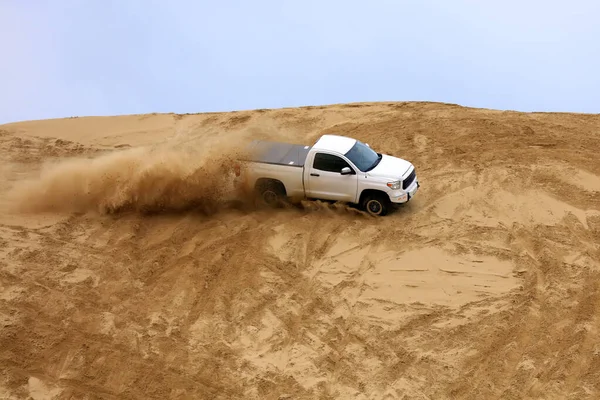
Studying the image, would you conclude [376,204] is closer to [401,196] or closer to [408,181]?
[401,196]

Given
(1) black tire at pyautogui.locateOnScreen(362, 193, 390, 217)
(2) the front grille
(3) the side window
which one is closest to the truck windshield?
(3) the side window

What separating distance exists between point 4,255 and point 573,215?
1365 centimetres

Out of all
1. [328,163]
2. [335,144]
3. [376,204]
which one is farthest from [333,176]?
[376,204]

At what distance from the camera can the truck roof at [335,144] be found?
1671 cm

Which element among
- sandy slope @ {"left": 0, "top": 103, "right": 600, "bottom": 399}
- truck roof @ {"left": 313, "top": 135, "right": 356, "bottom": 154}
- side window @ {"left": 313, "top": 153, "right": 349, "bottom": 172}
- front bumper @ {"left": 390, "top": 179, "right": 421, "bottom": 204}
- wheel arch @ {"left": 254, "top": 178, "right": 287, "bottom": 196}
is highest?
truck roof @ {"left": 313, "top": 135, "right": 356, "bottom": 154}

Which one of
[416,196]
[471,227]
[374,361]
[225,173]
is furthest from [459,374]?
[225,173]

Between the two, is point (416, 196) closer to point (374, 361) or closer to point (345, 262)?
point (345, 262)

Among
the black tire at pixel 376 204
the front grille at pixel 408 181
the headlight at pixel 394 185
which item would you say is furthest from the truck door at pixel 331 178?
the front grille at pixel 408 181

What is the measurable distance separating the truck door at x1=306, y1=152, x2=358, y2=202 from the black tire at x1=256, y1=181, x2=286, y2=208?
793mm

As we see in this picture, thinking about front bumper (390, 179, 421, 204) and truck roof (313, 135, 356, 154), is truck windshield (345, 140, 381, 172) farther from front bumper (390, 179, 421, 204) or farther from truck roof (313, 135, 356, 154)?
front bumper (390, 179, 421, 204)

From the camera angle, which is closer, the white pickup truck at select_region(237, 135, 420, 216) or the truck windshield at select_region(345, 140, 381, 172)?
the white pickup truck at select_region(237, 135, 420, 216)

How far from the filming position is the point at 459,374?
12109mm

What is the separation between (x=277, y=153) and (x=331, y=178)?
1.59 m

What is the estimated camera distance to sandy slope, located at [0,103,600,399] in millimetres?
12336
